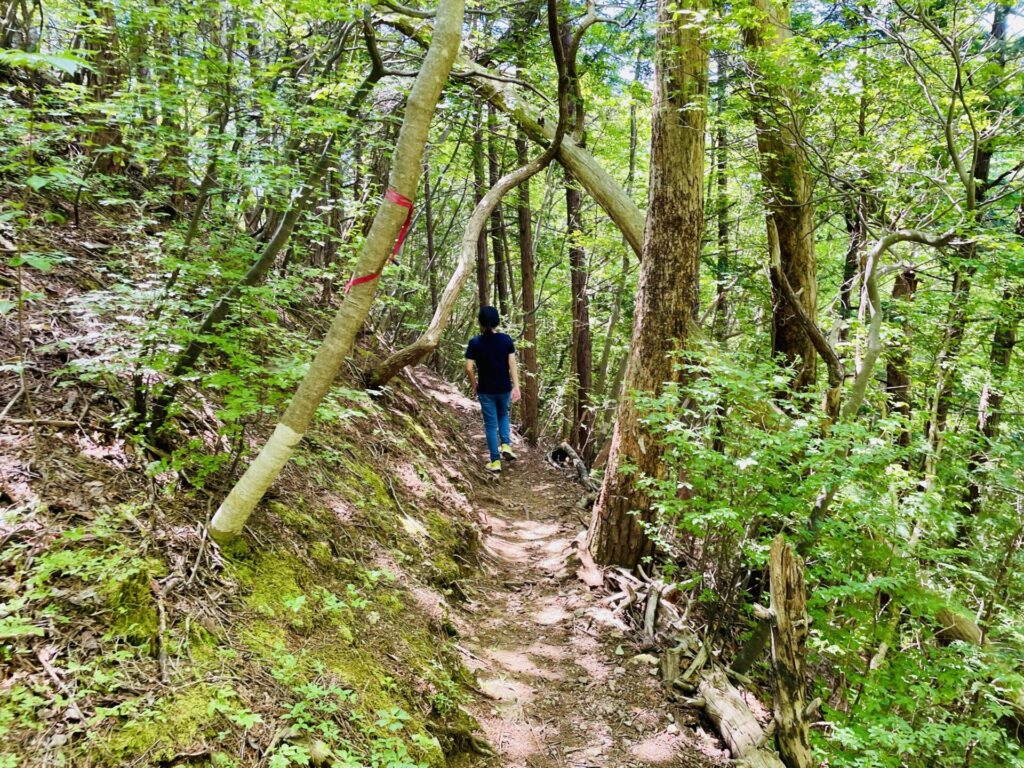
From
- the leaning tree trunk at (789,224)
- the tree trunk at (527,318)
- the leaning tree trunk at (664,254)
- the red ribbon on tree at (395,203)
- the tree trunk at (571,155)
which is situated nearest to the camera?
the red ribbon on tree at (395,203)

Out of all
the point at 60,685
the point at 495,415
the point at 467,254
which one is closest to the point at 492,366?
the point at 495,415

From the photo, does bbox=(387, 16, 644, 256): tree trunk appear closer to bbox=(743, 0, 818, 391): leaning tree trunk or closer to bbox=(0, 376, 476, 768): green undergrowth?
bbox=(743, 0, 818, 391): leaning tree trunk

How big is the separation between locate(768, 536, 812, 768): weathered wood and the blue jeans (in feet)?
16.8

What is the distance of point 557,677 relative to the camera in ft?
13.2

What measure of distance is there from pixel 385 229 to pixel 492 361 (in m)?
5.16

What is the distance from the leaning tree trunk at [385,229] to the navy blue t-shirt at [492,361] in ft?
16.4

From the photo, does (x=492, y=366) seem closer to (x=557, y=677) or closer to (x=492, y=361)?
(x=492, y=361)

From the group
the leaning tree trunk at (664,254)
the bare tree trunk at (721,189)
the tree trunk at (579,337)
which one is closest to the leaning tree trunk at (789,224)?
the bare tree trunk at (721,189)

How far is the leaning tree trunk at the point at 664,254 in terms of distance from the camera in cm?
514

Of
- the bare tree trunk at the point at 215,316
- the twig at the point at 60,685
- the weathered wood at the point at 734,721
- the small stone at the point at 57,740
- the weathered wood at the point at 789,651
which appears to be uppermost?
the bare tree trunk at the point at 215,316

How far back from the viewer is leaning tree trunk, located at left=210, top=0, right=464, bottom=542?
256 centimetres

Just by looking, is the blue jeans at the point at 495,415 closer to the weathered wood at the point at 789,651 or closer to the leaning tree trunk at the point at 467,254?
the leaning tree trunk at the point at 467,254

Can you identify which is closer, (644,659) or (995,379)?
(644,659)

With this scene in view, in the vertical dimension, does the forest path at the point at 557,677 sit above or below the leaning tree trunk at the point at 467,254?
below
